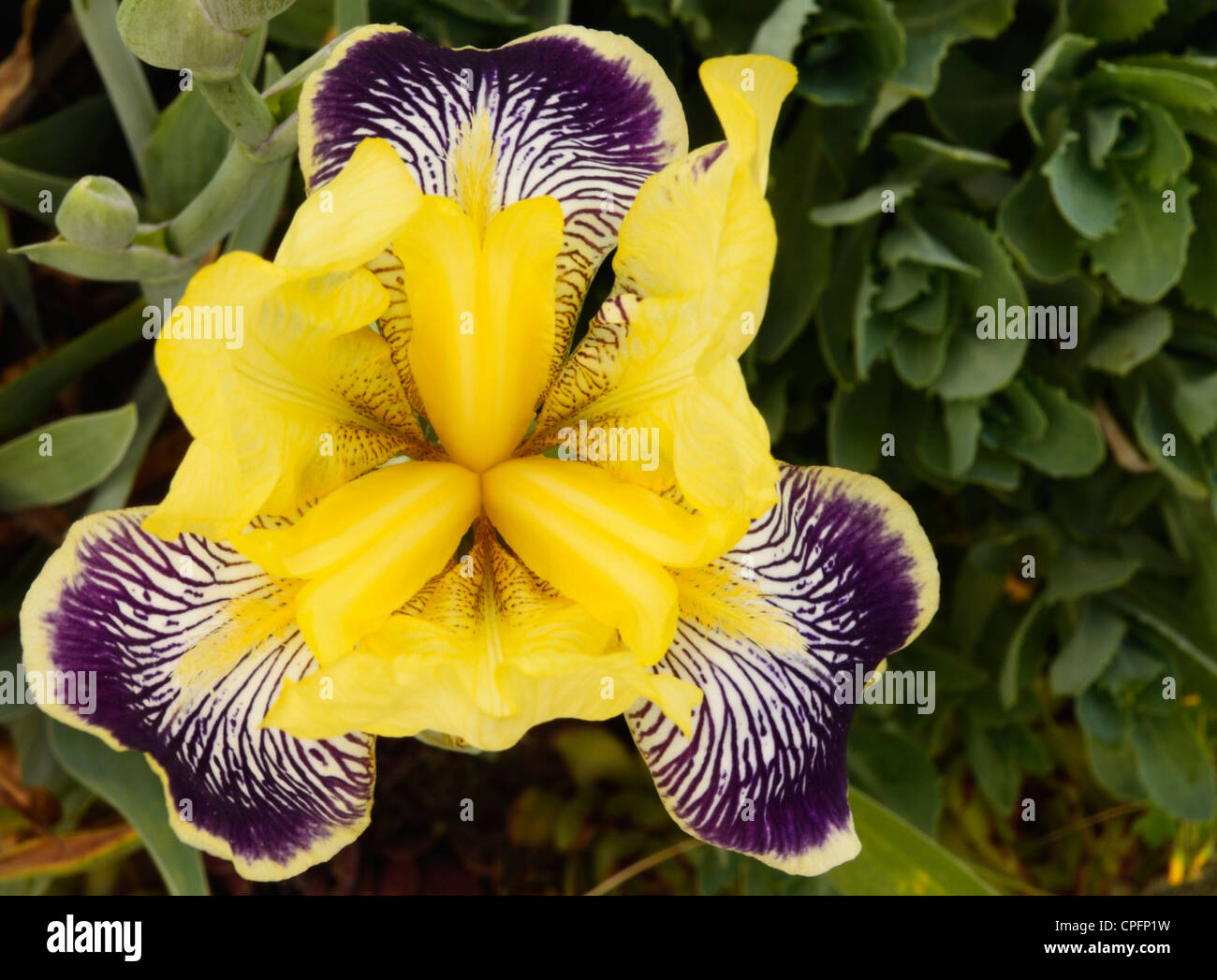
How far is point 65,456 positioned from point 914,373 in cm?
67

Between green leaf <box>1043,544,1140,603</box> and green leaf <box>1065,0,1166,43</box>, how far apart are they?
1.49ft

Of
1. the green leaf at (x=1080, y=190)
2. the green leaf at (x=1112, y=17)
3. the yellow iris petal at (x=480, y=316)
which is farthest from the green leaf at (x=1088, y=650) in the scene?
the yellow iris petal at (x=480, y=316)

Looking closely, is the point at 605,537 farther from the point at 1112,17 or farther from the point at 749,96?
the point at 1112,17

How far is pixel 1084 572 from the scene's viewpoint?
1018 millimetres

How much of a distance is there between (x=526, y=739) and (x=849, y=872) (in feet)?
1.33

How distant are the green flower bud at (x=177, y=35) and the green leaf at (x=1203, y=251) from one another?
2.49 feet

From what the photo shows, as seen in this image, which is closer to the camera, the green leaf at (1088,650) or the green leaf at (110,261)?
the green leaf at (110,261)

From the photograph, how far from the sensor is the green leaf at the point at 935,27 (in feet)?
2.83

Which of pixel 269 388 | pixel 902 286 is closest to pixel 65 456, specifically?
pixel 269 388

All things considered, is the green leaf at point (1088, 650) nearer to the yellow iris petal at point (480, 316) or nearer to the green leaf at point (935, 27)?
the green leaf at point (935, 27)

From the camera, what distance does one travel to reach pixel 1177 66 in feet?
2.89

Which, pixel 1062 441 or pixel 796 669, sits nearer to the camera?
pixel 796 669

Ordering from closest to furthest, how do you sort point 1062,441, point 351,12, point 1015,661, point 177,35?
point 177,35, point 351,12, point 1062,441, point 1015,661

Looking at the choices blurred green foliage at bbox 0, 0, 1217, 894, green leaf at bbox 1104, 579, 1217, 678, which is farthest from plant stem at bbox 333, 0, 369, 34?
green leaf at bbox 1104, 579, 1217, 678
